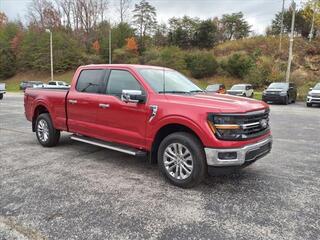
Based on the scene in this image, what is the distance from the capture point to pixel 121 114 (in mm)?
5121

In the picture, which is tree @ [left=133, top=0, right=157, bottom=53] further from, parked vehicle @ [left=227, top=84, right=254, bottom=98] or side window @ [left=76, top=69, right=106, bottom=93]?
side window @ [left=76, top=69, right=106, bottom=93]

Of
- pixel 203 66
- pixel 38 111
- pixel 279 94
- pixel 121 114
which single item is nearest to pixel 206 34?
pixel 203 66

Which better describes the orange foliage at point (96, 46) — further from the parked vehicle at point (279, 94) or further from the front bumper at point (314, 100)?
the front bumper at point (314, 100)

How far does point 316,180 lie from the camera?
4.86 m

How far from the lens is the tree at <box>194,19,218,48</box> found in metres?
51.2

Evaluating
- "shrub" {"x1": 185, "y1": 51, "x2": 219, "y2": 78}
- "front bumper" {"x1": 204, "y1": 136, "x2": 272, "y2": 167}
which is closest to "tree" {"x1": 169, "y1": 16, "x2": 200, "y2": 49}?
"shrub" {"x1": 185, "y1": 51, "x2": 219, "y2": 78}

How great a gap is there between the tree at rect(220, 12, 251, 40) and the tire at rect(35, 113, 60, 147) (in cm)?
5613

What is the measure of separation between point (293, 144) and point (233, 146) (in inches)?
166

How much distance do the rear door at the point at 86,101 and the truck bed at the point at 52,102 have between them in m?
0.21

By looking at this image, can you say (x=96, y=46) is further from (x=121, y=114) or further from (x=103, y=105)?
(x=121, y=114)

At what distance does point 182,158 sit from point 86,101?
7.82 ft

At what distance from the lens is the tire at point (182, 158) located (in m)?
4.23

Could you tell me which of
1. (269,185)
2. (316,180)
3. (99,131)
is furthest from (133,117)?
(316,180)

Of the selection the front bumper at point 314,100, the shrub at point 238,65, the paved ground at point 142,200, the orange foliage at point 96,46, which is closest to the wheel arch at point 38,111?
the paved ground at point 142,200
